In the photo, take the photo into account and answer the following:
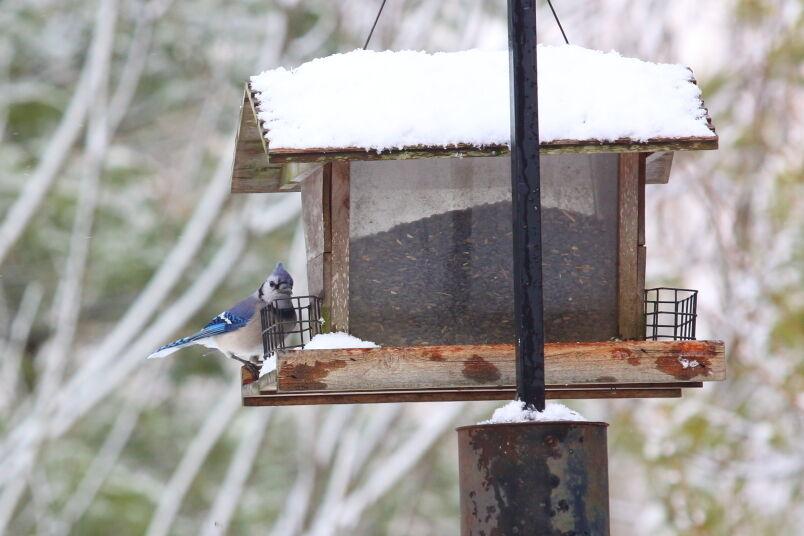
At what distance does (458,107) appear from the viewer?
3137 mm

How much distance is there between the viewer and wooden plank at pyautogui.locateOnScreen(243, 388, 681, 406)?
3.42 metres

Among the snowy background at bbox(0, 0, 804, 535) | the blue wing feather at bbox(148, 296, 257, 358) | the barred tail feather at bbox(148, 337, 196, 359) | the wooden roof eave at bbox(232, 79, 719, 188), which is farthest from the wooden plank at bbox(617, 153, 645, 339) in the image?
the snowy background at bbox(0, 0, 804, 535)

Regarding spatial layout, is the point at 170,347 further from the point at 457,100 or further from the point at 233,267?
the point at 233,267

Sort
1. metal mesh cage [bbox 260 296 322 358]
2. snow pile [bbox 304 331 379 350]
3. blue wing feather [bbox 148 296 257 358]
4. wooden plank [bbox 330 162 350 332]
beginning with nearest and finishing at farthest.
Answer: snow pile [bbox 304 331 379 350] → wooden plank [bbox 330 162 350 332] → metal mesh cage [bbox 260 296 322 358] → blue wing feather [bbox 148 296 257 358]

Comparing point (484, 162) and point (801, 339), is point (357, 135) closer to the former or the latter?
point (484, 162)

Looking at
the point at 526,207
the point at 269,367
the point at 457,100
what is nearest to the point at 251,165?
the point at 269,367

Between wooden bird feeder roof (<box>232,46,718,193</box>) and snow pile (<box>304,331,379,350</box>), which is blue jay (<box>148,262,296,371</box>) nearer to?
snow pile (<box>304,331,379,350</box>)

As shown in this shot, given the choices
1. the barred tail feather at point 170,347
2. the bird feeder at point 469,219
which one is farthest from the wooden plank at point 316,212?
the barred tail feather at point 170,347

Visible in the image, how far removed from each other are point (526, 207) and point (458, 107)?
1.86ft

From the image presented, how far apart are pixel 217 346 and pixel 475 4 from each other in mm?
6161

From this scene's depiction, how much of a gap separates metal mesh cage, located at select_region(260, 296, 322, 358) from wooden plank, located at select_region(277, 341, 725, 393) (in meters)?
0.34

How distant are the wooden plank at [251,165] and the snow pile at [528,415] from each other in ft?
4.91

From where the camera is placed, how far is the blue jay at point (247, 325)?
3.89 meters

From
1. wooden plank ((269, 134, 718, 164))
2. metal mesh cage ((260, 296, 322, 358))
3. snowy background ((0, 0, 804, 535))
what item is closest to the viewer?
wooden plank ((269, 134, 718, 164))
